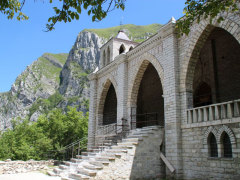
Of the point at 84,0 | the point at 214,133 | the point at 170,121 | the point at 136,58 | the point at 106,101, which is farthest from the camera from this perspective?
the point at 106,101

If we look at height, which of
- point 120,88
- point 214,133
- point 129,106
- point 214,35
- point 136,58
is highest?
point 214,35

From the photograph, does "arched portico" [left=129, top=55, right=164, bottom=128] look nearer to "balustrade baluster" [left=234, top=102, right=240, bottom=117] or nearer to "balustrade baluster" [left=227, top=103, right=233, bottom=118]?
"balustrade baluster" [left=227, top=103, right=233, bottom=118]

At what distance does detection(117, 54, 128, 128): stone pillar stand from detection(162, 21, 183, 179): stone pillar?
3921mm

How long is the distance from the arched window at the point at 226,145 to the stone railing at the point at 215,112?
2.35 feet

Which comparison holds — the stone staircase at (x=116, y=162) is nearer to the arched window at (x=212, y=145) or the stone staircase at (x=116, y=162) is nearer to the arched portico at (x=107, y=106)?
Result: the arched window at (x=212, y=145)

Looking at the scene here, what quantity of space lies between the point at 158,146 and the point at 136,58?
19.3 feet

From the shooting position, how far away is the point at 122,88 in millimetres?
15164

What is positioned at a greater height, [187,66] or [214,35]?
[214,35]

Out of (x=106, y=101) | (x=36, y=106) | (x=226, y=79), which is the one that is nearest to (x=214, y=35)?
(x=226, y=79)

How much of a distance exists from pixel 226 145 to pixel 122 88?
7848mm

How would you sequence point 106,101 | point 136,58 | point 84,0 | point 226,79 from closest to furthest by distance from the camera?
1. point 84,0
2. point 226,79
3. point 136,58
4. point 106,101

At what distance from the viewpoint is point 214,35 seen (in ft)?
44.7

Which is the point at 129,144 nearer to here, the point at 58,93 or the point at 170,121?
the point at 170,121

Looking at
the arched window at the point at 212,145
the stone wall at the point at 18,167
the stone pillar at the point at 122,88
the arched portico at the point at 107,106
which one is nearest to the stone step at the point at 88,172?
the arched window at the point at 212,145
